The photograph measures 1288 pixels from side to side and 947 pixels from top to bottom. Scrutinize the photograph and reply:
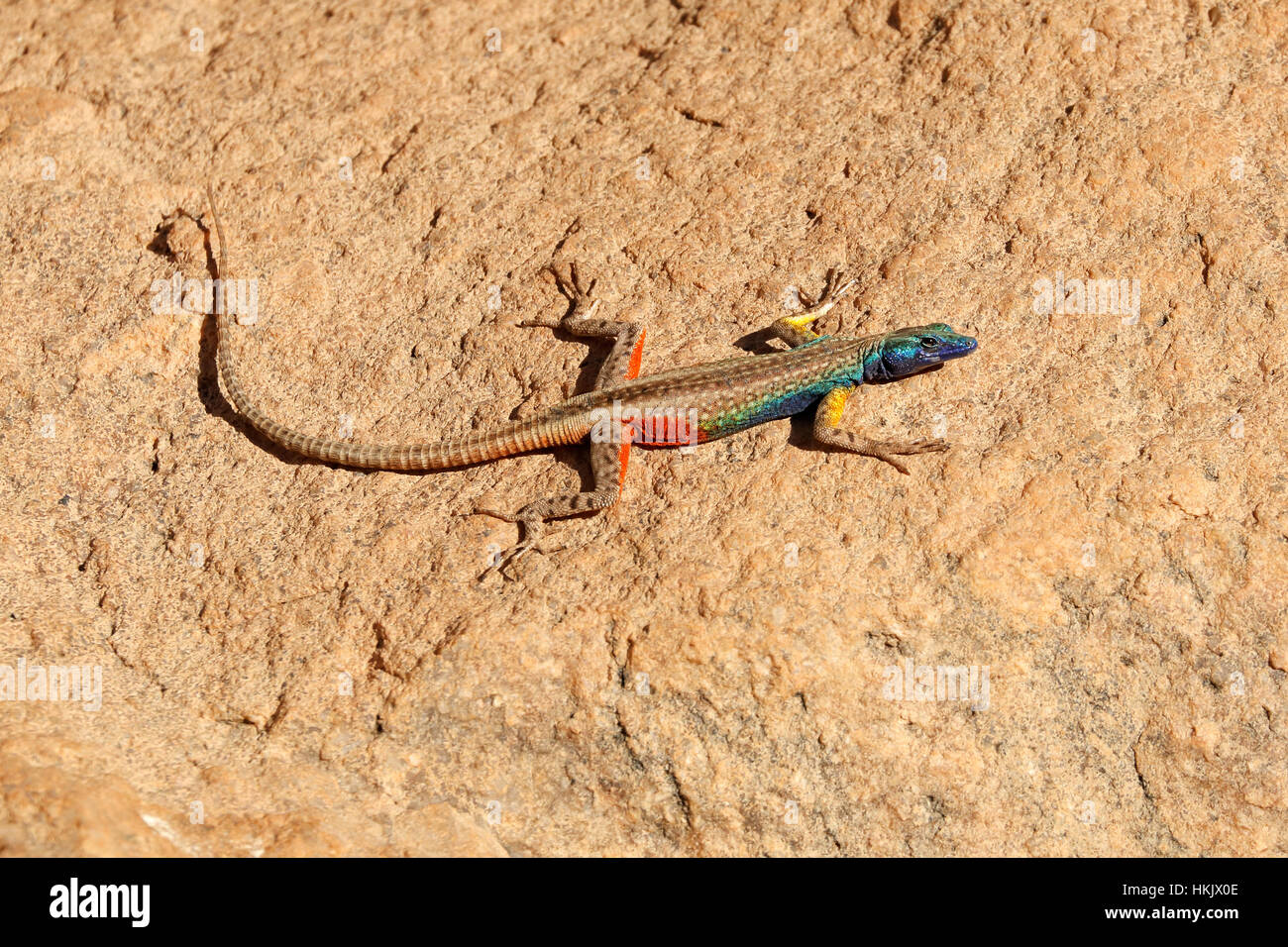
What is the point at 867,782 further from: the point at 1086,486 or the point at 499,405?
the point at 499,405

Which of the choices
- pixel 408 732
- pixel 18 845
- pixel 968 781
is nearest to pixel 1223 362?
pixel 968 781

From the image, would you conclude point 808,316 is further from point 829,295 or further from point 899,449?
point 899,449

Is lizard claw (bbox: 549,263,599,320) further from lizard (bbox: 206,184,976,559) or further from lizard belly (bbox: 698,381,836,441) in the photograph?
lizard belly (bbox: 698,381,836,441)

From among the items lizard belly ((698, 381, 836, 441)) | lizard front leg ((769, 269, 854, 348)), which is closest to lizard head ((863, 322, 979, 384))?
lizard belly ((698, 381, 836, 441))

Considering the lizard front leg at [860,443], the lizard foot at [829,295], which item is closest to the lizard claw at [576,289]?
the lizard foot at [829,295]

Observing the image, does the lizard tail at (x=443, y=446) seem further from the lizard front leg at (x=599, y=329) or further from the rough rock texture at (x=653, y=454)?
the lizard front leg at (x=599, y=329)
